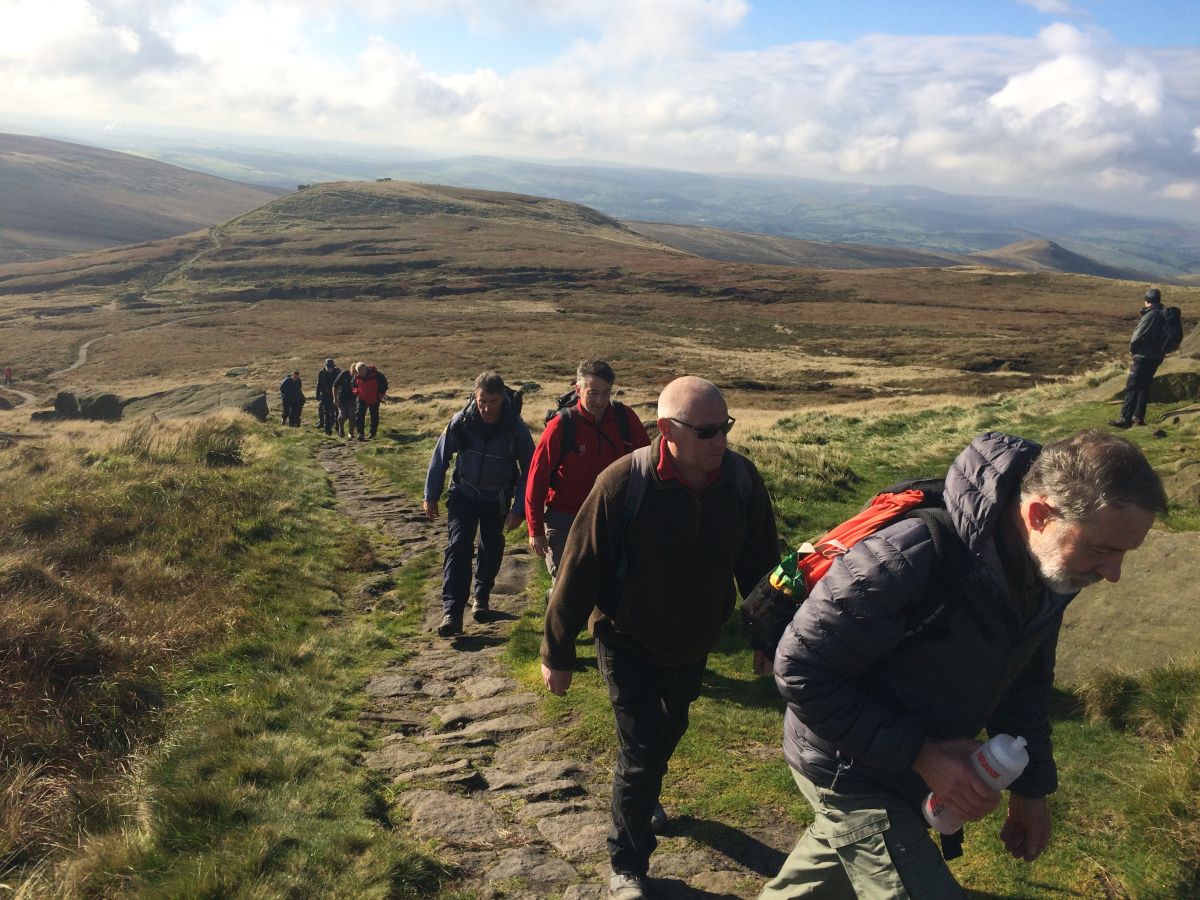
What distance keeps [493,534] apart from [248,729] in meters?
3.34

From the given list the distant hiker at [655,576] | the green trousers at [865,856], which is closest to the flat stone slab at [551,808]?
the distant hiker at [655,576]

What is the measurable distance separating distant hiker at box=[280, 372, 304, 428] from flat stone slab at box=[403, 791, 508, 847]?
74.5 ft

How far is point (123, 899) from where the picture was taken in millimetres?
3715

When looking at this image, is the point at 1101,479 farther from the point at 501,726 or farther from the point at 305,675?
the point at 305,675

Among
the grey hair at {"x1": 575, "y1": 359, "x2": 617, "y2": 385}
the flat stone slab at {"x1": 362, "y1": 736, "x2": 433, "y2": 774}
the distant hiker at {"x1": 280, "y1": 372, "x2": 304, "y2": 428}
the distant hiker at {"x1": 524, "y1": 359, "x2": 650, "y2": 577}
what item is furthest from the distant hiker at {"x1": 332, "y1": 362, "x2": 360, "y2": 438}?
the flat stone slab at {"x1": 362, "y1": 736, "x2": 433, "y2": 774}

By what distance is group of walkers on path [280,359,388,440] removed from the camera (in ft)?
72.0

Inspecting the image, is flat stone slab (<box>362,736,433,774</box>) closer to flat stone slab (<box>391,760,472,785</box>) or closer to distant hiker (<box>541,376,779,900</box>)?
flat stone slab (<box>391,760,472,785</box>)

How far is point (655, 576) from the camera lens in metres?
3.91

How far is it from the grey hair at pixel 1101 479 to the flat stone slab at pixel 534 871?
3.15 meters

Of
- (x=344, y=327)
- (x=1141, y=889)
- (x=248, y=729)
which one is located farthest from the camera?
(x=344, y=327)

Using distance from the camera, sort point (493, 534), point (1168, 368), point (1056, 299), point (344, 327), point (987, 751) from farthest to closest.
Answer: point (344, 327) → point (1056, 299) → point (1168, 368) → point (493, 534) → point (987, 751)

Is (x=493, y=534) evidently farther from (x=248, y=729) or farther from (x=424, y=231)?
(x=424, y=231)

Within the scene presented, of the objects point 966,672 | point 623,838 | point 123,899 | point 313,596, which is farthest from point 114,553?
point 966,672

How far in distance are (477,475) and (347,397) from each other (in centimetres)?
1610
